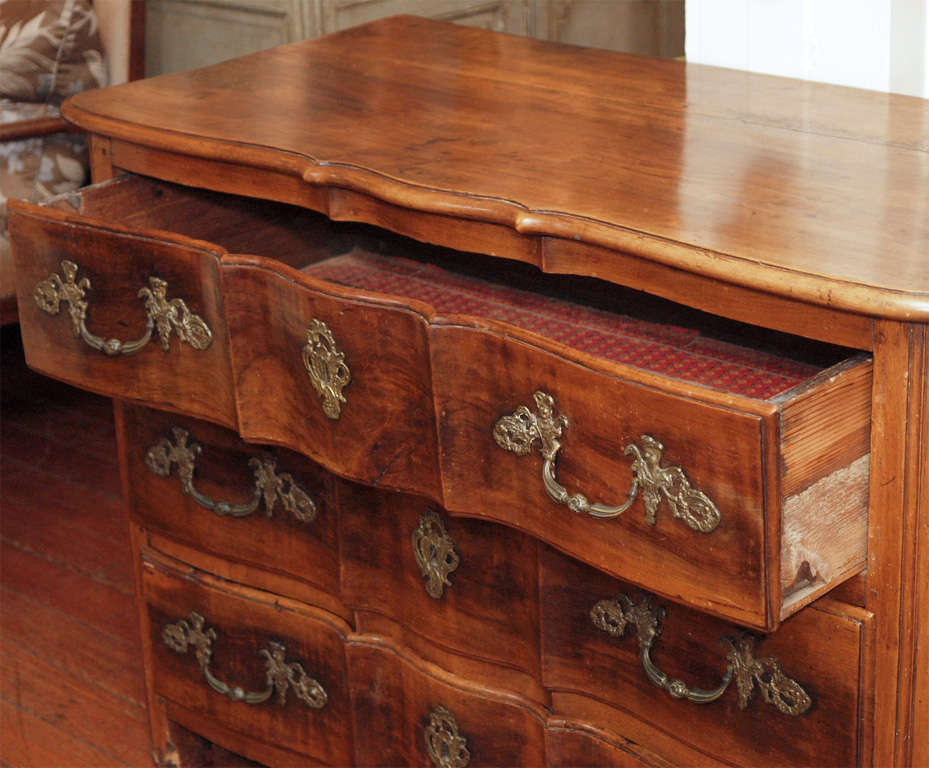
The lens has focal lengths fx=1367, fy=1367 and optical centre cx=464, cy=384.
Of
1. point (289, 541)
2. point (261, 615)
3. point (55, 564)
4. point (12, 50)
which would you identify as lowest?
point (55, 564)

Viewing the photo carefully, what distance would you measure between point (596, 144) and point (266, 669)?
28.0 inches

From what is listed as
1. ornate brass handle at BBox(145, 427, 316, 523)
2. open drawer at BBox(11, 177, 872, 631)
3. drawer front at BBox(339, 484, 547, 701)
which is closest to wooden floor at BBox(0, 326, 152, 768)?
ornate brass handle at BBox(145, 427, 316, 523)

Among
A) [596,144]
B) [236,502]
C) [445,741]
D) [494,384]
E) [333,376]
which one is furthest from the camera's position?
[236,502]

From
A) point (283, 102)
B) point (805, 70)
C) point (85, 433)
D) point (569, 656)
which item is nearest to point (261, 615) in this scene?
point (569, 656)

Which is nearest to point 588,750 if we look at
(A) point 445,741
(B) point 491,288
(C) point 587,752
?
(C) point 587,752

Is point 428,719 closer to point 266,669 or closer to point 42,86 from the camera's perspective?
point 266,669

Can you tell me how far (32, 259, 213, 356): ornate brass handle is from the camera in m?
1.28

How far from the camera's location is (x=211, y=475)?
1528 millimetres

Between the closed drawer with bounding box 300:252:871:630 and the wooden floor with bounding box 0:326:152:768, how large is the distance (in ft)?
3.17

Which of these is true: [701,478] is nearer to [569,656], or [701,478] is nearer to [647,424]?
[647,424]

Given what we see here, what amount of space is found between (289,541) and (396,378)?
1.36 feet

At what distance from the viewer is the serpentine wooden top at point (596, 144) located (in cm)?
103

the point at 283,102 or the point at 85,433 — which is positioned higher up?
the point at 283,102

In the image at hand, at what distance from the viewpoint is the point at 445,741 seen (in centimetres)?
139
